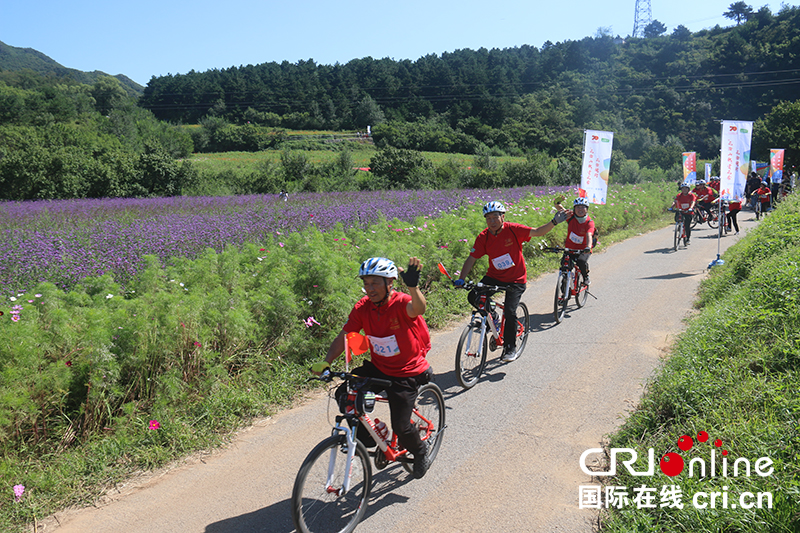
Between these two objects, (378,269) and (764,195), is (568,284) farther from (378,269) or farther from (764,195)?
(764,195)

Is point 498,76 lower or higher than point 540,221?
higher

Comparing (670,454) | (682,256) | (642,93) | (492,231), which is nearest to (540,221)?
(682,256)

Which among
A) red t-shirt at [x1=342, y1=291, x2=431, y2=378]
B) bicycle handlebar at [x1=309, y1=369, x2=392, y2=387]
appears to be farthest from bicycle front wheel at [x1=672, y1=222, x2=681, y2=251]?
bicycle handlebar at [x1=309, y1=369, x2=392, y2=387]

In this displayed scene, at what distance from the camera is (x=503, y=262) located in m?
7.17

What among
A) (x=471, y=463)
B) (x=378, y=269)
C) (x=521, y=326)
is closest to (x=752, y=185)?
(x=521, y=326)

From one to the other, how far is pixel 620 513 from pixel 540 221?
13062 millimetres

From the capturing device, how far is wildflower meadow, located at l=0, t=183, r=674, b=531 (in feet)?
14.7

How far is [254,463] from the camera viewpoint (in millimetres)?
4805

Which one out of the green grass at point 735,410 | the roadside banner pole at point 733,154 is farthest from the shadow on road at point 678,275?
the green grass at point 735,410

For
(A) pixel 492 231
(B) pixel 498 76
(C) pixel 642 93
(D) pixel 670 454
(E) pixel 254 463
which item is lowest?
(E) pixel 254 463

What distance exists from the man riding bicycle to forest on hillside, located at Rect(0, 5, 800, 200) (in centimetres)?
2717

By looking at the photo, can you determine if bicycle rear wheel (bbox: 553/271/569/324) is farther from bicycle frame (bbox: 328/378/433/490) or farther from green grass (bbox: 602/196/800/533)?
bicycle frame (bbox: 328/378/433/490)

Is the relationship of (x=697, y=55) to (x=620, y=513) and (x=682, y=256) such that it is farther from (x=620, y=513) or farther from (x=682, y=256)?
(x=620, y=513)

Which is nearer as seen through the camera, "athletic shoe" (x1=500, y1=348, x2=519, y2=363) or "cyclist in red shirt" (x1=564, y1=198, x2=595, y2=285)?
"athletic shoe" (x1=500, y1=348, x2=519, y2=363)
